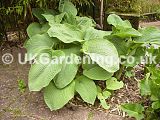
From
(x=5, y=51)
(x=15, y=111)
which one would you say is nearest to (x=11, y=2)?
(x=5, y=51)

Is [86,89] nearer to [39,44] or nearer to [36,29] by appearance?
[39,44]

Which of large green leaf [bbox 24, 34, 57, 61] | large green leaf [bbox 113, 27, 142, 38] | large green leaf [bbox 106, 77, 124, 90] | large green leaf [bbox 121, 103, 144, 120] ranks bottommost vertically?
large green leaf [bbox 121, 103, 144, 120]

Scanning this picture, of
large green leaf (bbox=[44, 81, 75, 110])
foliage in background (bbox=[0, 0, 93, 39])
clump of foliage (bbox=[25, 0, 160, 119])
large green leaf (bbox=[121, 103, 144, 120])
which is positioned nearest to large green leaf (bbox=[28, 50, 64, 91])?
clump of foliage (bbox=[25, 0, 160, 119])

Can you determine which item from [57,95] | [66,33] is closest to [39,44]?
[66,33]

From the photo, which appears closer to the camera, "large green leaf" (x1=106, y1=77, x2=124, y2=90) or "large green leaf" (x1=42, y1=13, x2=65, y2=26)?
"large green leaf" (x1=106, y1=77, x2=124, y2=90)

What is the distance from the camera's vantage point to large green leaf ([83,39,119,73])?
6.22 feet

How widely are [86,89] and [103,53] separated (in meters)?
0.27

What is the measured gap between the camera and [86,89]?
191 cm

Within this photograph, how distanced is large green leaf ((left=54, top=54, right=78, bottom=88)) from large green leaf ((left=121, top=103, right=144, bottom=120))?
39cm

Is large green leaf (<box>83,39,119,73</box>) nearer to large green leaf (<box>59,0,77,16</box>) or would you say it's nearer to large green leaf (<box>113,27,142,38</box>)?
large green leaf (<box>113,27,142,38</box>)

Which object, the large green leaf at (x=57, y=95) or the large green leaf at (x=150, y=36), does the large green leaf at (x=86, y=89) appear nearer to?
the large green leaf at (x=57, y=95)

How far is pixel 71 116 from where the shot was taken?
1933 mm

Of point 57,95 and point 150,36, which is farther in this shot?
point 150,36

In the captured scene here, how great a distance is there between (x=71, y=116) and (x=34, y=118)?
0.25 metres
